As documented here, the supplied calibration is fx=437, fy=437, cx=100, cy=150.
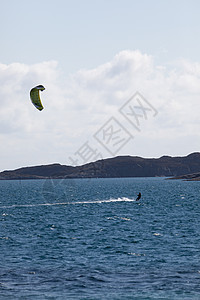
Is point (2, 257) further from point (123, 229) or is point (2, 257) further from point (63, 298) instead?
point (123, 229)

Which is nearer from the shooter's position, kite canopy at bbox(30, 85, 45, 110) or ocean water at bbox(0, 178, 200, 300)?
ocean water at bbox(0, 178, 200, 300)

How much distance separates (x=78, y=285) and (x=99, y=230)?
2569 cm

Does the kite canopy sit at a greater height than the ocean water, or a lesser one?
greater

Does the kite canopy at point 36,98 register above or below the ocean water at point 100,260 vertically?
above

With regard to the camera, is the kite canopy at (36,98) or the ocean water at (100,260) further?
the kite canopy at (36,98)

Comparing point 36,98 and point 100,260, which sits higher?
point 36,98

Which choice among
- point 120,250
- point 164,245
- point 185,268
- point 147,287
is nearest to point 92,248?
point 120,250

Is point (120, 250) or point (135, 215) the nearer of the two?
point (120, 250)

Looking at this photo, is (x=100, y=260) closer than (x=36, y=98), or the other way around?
(x=100, y=260)

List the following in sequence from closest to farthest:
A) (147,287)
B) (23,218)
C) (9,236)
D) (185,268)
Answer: (147,287), (185,268), (9,236), (23,218)

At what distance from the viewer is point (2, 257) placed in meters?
36.9

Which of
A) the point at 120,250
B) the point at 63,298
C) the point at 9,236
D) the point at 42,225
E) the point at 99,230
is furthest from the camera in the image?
the point at 42,225

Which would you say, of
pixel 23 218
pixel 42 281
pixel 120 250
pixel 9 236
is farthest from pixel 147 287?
pixel 23 218

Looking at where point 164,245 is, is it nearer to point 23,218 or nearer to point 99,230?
point 99,230
